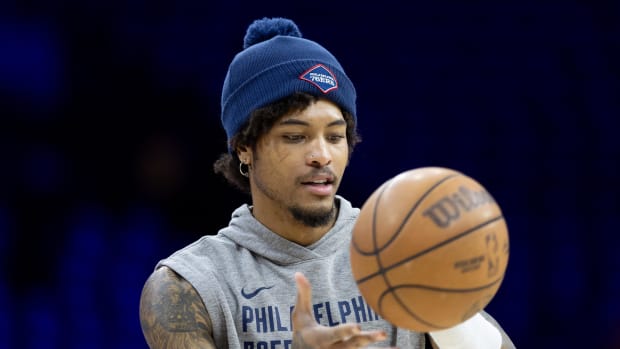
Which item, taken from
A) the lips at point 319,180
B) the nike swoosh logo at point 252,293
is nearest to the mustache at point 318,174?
the lips at point 319,180

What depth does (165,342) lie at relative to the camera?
2.40 metres

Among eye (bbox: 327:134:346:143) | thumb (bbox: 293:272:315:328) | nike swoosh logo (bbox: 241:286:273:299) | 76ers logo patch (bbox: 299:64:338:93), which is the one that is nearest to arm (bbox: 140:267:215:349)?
nike swoosh logo (bbox: 241:286:273:299)

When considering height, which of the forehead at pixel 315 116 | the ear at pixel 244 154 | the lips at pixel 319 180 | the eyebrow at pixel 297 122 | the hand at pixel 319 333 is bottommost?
the hand at pixel 319 333

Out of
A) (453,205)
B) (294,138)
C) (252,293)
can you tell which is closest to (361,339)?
(453,205)

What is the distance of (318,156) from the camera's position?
8.20 ft

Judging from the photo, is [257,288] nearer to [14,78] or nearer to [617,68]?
[14,78]

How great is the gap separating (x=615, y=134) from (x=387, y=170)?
151 cm

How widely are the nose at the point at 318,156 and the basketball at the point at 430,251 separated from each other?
0.52 meters

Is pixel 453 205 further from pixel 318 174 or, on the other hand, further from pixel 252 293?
pixel 252 293

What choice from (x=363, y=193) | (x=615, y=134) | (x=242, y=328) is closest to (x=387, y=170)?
(x=363, y=193)

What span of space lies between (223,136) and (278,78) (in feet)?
6.63

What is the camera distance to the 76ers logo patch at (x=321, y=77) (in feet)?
8.52

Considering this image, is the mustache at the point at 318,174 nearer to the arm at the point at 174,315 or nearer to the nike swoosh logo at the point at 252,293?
the nike swoosh logo at the point at 252,293

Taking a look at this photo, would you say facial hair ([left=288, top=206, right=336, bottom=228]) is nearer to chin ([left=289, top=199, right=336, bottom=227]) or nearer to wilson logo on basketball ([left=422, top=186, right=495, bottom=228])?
chin ([left=289, top=199, right=336, bottom=227])
